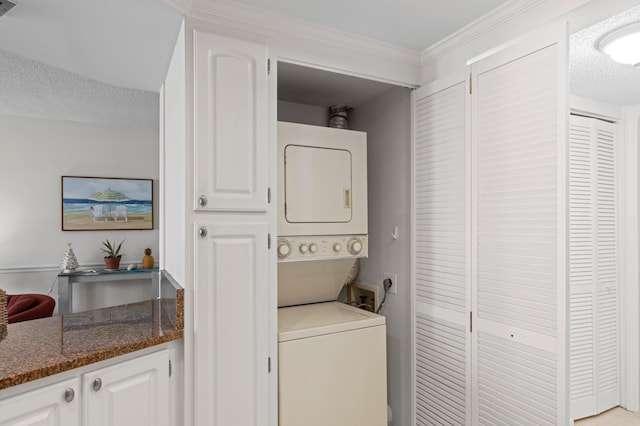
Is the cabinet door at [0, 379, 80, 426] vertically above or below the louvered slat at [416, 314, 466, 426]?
above

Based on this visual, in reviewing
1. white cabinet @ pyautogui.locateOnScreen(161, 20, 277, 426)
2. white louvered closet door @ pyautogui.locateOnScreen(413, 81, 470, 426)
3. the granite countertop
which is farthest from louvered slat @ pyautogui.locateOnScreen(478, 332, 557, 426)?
the granite countertop

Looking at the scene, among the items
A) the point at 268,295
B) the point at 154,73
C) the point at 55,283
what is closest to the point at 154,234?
the point at 55,283

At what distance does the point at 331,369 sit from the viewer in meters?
2.04

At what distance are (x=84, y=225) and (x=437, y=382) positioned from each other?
4.00 m

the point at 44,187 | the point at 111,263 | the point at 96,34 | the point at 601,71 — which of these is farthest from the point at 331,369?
the point at 44,187

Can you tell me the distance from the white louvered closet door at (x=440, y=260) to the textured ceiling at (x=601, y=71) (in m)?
0.70

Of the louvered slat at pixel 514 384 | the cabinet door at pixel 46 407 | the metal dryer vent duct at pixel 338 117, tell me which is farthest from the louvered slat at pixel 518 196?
the cabinet door at pixel 46 407

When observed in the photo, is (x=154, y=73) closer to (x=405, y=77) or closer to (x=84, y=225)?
(x=405, y=77)

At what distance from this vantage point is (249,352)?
69.4 inches

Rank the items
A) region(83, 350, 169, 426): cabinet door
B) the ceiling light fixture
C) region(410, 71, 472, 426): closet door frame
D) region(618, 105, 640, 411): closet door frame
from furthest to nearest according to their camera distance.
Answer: region(618, 105, 640, 411): closet door frame → region(410, 71, 472, 426): closet door frame → the ceiling light fixture → region(83, 350, 169, 426): cabinet door

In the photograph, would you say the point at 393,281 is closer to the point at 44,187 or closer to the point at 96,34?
the point at 96,34

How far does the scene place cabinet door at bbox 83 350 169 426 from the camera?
1.41 m

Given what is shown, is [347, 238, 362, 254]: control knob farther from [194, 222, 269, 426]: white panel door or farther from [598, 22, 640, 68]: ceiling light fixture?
[598, 22, 640, 68]: ceiling light fixture

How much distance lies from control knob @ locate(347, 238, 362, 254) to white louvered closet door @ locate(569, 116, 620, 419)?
160cm
